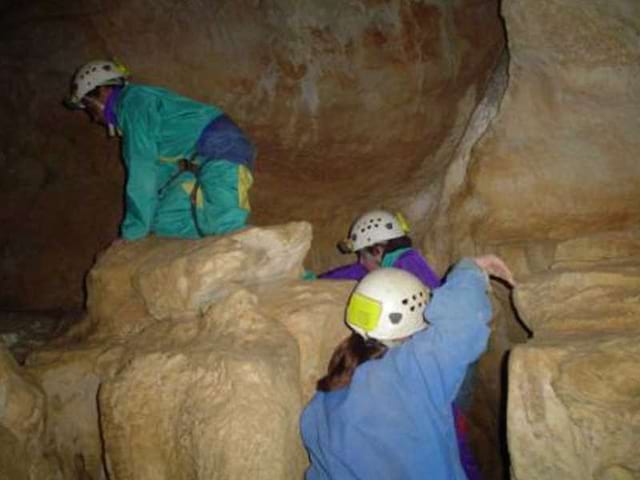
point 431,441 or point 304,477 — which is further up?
point 431,441

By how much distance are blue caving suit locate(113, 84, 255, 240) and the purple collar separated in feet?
0.07

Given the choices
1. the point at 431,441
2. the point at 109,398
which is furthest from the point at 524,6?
the point at 109,398

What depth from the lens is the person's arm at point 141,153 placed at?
13.7 ft

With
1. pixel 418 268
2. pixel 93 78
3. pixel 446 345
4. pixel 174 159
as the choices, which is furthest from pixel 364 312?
pixel 93 78

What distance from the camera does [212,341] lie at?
3.14m

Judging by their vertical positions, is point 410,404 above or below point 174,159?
below

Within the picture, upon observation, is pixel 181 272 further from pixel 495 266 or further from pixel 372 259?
pixel 372 259

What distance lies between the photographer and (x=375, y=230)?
532cm

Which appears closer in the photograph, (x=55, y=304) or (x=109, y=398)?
(x=109, y=398)

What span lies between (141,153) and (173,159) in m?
0.25

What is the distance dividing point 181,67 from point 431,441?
470 centimetres

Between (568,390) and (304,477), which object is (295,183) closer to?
(304,477)

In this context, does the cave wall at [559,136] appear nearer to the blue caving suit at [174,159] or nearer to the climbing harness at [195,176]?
the blue caving suit at [174,159]

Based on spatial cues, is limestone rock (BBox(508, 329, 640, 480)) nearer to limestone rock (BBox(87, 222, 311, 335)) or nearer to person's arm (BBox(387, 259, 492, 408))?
person's arm (BBox(387, 259, 492, 408))
